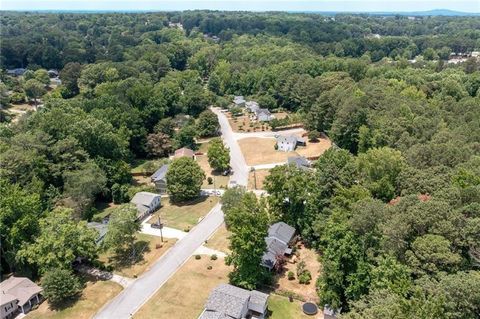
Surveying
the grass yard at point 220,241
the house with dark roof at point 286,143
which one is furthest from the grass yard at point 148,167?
the grass yard at point 220,241

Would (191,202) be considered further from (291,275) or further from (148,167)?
(291,275)

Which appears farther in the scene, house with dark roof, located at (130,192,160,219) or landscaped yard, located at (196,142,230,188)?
landscaped yard, located at (196,142,230,188)

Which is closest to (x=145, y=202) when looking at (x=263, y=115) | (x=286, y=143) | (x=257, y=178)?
(x=257, y=178)

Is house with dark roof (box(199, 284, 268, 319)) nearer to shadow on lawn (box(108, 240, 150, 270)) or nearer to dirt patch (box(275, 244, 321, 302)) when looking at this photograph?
dirt patch (box(275, 244, 321, 302))

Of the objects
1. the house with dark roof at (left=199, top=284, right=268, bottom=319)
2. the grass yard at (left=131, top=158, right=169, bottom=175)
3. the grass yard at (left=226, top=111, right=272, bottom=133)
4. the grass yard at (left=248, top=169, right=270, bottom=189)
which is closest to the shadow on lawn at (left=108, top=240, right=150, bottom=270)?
the house with dark roof at (left=199, top=284, right=268, bottom=319)

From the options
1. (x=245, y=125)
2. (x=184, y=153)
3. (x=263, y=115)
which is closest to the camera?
(x=184, y=153)

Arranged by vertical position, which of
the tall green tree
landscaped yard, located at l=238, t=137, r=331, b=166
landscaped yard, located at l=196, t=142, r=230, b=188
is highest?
the tall green tree
